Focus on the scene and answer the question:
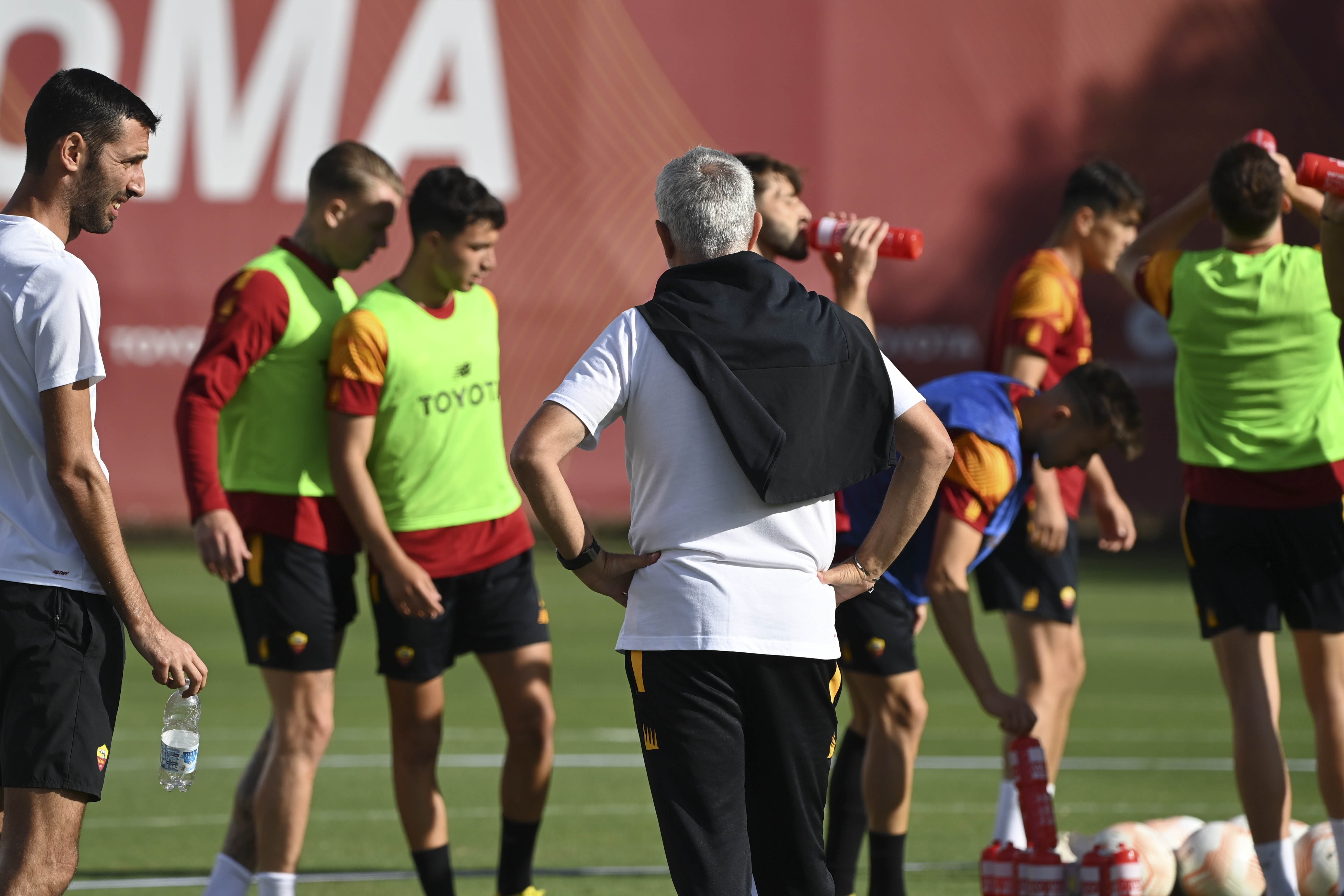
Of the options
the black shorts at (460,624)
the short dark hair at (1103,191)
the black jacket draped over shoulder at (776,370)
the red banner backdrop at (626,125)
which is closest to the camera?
the black jacket draped over shoulder at (776,370)

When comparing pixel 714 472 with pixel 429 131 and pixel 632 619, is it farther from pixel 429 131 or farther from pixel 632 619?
pixel 429 131

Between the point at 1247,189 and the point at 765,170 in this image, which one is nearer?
the point at 1247,189

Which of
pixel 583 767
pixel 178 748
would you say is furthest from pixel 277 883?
pixel 583 767

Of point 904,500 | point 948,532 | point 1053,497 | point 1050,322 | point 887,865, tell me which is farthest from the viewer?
point 1050,322

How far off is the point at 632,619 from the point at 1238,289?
303 centimetres

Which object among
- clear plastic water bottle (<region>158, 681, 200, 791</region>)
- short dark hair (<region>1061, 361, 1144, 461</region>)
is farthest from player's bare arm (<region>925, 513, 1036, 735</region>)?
clear plastic water bottle (<region>158, 681, 200, 791</region>)

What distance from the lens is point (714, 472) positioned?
3.67 m

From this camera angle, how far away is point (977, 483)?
511 centimetres

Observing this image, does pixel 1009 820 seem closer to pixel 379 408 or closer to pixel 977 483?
pixel 977 483

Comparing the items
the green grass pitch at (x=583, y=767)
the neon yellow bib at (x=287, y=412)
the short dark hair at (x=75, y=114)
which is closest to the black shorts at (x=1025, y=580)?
the green grass pitch at (x=583, y=767)

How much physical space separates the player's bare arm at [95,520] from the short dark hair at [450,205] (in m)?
2.07

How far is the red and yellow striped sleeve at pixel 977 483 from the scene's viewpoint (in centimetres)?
508

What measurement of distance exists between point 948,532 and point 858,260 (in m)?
0.98

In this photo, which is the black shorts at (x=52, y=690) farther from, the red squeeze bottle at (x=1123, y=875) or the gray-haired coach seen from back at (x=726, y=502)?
the red squeeze bottle at (x=1123, y=875)
